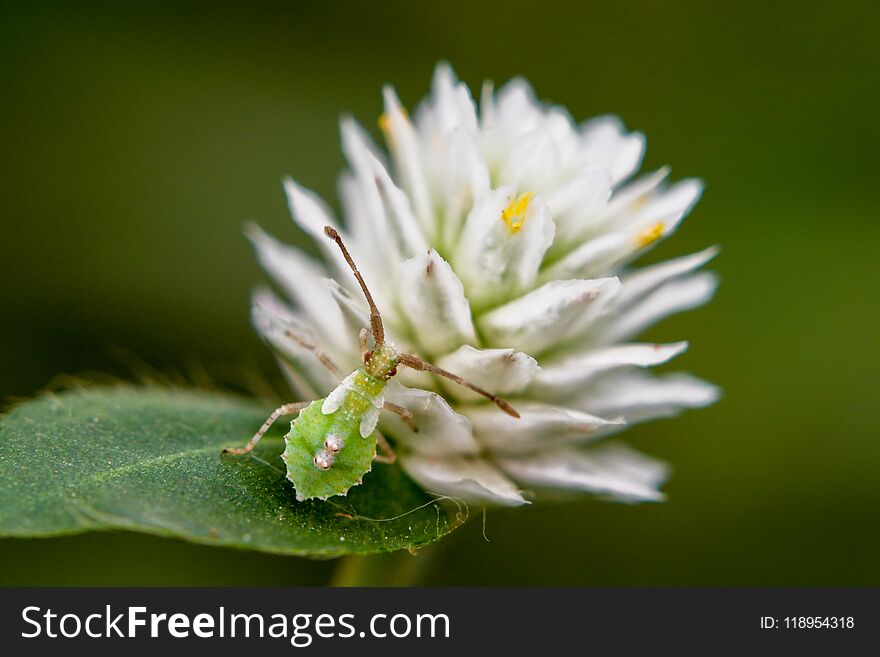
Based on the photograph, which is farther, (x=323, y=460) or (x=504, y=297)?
(x=504, y=297)

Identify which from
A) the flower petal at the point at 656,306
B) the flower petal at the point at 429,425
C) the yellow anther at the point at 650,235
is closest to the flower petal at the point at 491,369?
the flower petal at the point at 429,425

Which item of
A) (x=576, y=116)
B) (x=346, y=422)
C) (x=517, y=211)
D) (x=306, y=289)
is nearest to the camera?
(x=346, y=422)

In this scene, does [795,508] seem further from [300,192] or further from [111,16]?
[111,16]

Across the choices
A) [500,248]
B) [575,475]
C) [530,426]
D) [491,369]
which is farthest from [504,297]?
[575,475]

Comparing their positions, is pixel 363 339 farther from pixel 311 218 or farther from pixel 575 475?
pixel 575 475

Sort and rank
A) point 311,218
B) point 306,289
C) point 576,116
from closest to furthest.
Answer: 1. point 311,218
2. point 306,289
3. point 576,116

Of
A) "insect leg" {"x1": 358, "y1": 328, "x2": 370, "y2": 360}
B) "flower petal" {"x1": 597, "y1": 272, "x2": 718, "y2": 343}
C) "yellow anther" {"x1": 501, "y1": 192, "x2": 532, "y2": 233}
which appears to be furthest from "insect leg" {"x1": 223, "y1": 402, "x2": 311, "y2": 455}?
"flower petal" {"x1": 597, "y1": 272, "x2": 718, "y2": 343}

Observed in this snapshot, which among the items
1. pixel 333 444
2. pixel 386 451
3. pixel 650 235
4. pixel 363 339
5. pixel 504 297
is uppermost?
pixel 650 235

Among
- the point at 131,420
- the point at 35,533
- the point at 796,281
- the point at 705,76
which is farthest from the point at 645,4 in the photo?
the point at 35,533

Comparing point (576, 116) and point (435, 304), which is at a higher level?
point (576, 116)
